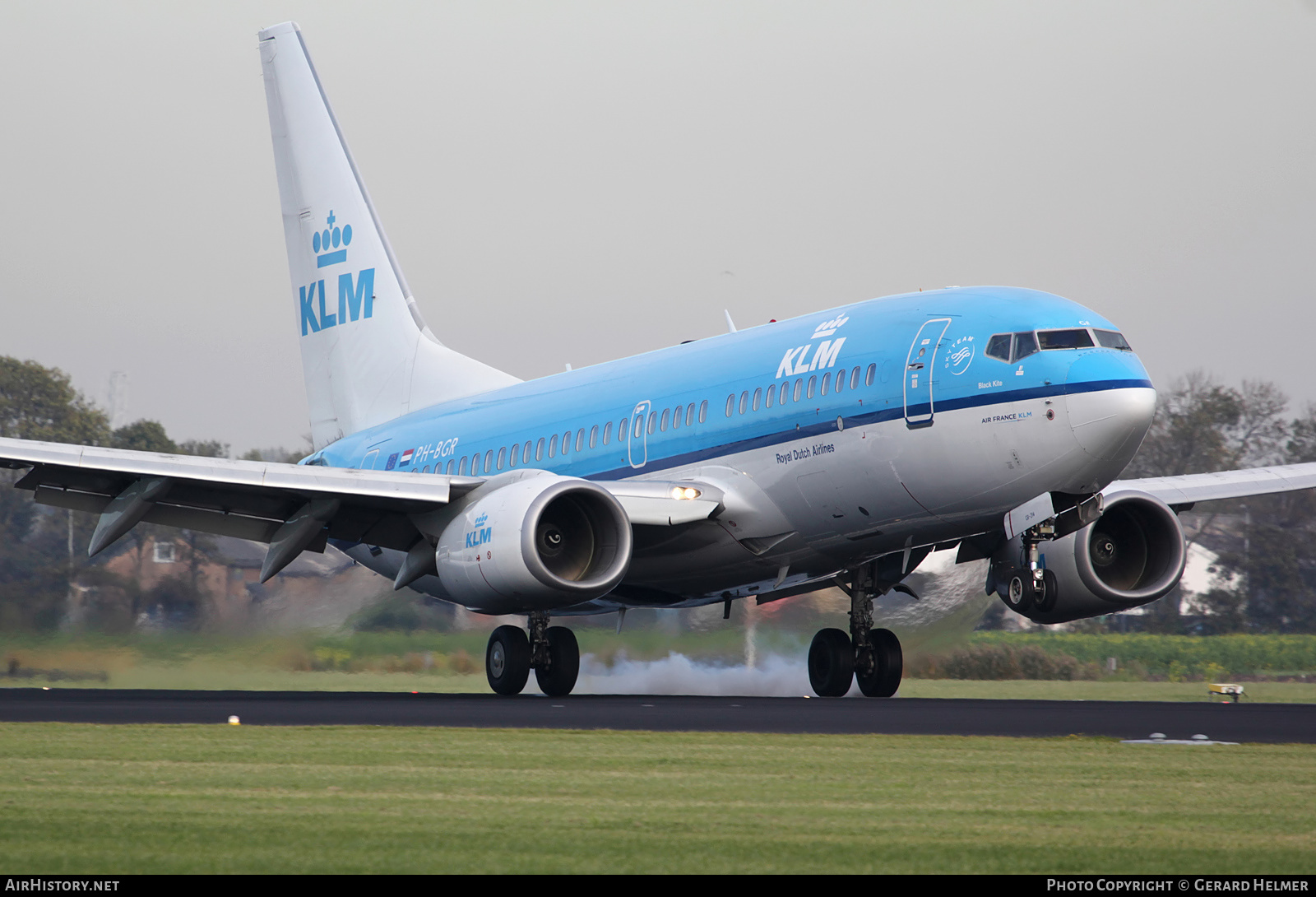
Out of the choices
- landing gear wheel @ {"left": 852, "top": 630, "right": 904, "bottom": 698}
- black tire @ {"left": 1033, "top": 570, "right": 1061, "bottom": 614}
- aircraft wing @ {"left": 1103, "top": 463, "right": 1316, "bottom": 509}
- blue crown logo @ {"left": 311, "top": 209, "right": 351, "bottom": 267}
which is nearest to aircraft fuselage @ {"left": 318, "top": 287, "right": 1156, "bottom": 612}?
black tire @ {"left": 1033, "top": 570, "right": 1061, "bottom": 614}

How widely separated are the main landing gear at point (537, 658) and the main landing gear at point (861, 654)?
363 cm

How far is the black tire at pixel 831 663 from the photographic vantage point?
917 inches

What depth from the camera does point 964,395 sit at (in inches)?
734

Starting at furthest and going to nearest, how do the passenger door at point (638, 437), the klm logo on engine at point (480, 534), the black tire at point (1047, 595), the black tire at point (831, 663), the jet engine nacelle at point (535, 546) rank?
1. the black tire at point (831, 663)
2. the passenger door at point (638, 437)
3. the klm logo on engine at point (480, 534)
4. the jet engine nacelle at point (535, 546)
5. the black tire at point (1047, 595)

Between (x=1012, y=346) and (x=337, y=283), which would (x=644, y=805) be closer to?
(x=1012, y=346)

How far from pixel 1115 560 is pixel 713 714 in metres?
7.59

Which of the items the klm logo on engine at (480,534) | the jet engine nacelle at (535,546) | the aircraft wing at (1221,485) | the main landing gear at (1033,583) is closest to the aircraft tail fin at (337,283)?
the jet engine nacelle at (535,546)

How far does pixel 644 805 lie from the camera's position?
912 cm

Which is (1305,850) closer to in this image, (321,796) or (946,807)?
(946,807)

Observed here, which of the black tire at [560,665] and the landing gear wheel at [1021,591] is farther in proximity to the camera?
the black tire at [560,665]

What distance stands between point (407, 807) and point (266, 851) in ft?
5.30

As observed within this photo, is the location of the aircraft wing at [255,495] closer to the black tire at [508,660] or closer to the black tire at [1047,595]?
the black tire at [508,660]

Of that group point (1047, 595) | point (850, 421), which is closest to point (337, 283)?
point (850, 421)
